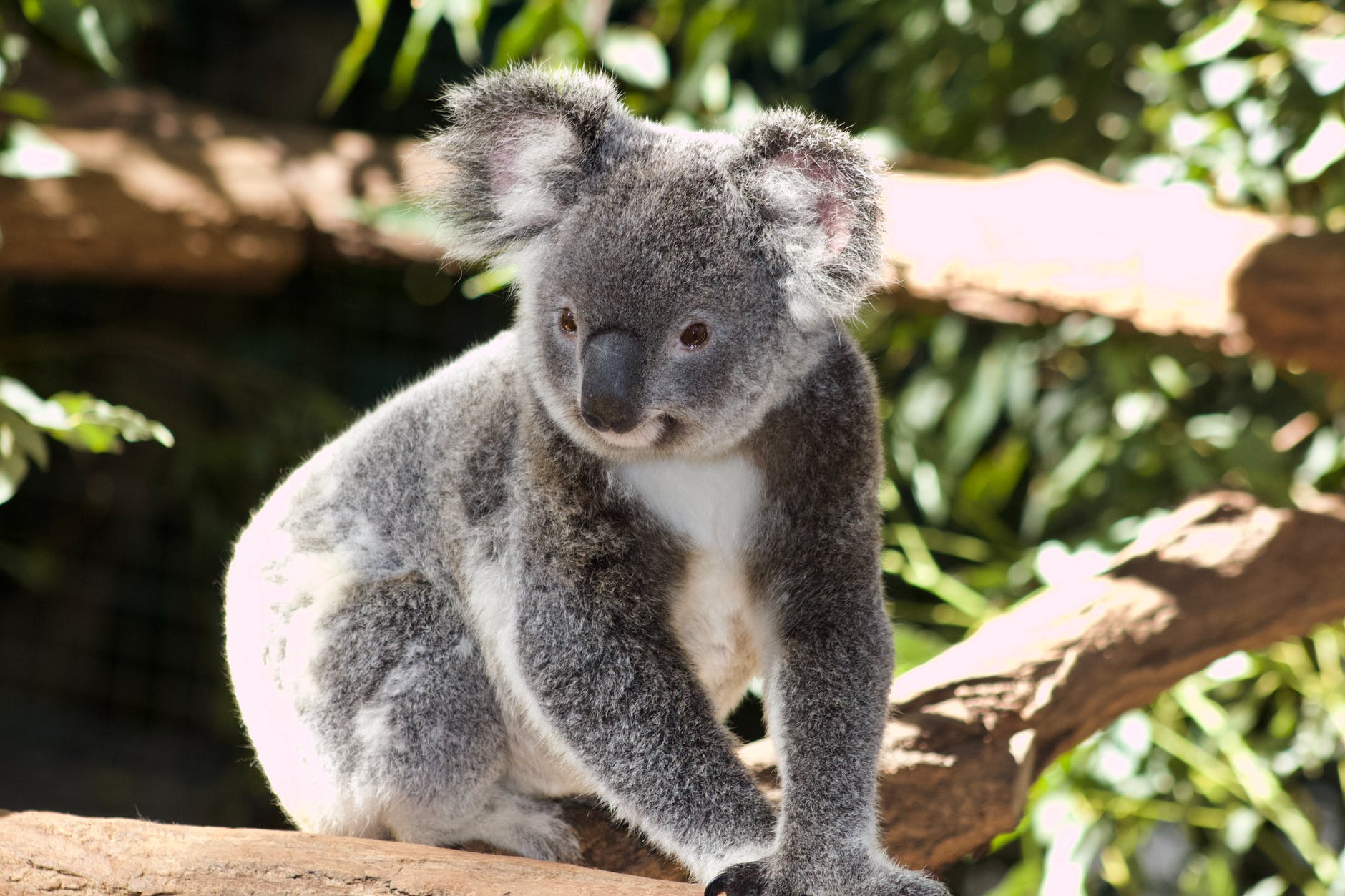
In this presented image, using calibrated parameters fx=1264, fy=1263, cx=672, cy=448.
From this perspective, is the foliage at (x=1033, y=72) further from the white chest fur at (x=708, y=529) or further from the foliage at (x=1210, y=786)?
the white chest fur at (x=708, y=529)

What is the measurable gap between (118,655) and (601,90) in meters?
3.65

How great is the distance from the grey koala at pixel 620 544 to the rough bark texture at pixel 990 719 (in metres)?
0.18

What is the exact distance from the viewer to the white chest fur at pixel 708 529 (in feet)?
5.32

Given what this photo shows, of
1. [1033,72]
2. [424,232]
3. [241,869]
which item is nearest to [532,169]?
[241,869]

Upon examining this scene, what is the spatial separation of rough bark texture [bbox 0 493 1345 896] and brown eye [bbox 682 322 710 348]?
610 mm

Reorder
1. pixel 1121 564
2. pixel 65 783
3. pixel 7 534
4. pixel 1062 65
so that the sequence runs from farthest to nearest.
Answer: pixel 7 534, pixel 65 783, pixel 1062 65, pixel 1121 564

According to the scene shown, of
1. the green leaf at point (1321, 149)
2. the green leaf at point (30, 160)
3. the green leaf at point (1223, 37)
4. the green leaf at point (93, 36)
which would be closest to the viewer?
the green leaf at point (93, 36)

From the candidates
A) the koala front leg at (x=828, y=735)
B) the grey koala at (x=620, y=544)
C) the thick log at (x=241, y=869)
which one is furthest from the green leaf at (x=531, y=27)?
the thick log at (x=241, y=869)

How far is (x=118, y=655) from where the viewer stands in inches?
178

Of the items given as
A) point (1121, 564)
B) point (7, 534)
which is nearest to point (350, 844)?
point (1121, 564)

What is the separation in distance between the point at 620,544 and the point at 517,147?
1.74ft

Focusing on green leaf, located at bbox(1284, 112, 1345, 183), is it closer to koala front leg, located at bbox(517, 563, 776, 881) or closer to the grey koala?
the grey koala

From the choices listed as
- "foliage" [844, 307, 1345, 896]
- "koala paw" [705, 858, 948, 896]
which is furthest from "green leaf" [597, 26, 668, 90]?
"koala paw" [705, 858, 948, 896]

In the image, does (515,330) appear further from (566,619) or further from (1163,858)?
(1163,858)
